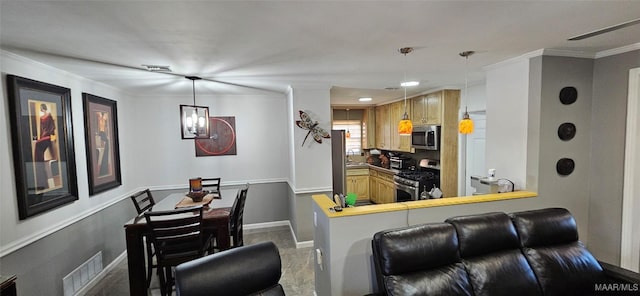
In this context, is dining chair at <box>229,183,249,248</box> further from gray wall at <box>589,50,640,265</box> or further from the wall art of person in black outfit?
gray wall at <box>589,50,640,265</box>

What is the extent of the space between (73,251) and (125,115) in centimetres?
206

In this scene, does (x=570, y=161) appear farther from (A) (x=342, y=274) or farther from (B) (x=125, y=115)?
(B) (x=125, y=115)

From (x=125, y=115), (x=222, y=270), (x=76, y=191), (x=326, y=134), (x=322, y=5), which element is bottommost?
(x=222, y=270)

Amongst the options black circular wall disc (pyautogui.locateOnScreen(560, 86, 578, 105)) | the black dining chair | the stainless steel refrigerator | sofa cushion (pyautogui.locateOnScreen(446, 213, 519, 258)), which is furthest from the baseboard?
black circular wall disc (pyautogui.locateOnScreen(560, 86, 578, 105))

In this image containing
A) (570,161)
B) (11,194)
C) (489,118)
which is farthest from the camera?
(489,118)

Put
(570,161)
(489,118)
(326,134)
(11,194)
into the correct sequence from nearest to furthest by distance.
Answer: (11,194)
(570,161)
(489,118)
(326,134)

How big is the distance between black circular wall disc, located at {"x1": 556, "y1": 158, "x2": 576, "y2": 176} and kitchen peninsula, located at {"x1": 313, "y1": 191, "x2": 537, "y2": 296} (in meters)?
1.18

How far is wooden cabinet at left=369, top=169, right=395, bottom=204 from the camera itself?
18.4ft

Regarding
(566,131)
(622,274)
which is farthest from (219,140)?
(622,274)

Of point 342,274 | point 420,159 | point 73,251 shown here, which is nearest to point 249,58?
point 342,274

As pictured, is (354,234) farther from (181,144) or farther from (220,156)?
(181,144)

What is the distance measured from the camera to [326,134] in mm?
3918

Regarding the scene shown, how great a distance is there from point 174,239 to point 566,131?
3.91 metres

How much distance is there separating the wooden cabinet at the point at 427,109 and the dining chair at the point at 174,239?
149 inches
